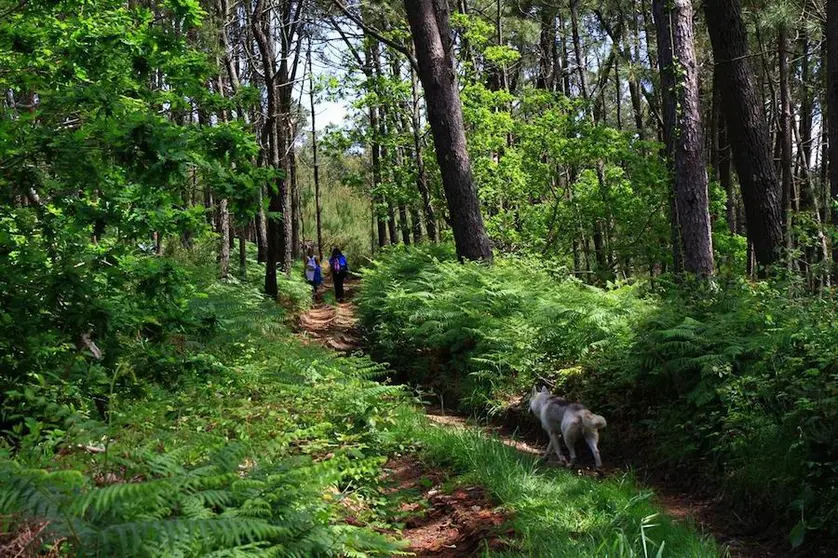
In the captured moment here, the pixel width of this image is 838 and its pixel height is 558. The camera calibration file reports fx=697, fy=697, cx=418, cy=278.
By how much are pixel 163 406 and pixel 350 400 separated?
82.9 inches

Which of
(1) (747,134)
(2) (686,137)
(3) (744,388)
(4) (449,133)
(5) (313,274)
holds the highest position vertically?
(4) (449,133)

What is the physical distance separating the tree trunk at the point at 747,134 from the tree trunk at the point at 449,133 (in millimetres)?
4800

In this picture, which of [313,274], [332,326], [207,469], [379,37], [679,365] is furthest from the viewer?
[313,274]

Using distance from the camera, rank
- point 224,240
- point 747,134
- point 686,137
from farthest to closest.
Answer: point 224,240, point 747,134, point 686,137

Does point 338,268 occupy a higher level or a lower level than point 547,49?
lower

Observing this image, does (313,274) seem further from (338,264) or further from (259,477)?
(259,477)

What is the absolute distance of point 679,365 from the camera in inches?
272

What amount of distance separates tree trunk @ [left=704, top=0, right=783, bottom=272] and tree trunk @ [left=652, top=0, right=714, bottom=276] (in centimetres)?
171

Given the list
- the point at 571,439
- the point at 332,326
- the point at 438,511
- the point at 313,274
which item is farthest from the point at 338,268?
the point at 438,511

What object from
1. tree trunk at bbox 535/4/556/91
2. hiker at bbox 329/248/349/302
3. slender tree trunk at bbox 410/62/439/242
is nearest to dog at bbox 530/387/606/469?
slender tree trunk at bbox 410/62/439/242

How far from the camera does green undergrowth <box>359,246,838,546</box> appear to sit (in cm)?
527

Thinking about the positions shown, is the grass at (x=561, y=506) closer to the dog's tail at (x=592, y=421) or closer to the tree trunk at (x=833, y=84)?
the dog's tail at (x=592, y=421)

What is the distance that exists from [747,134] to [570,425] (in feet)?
24.3

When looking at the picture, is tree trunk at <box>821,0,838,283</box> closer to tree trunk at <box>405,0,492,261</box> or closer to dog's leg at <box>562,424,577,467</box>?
dog's leg at <box>562,424,577,467</box>
